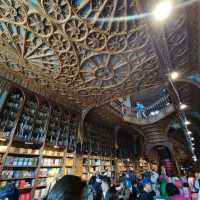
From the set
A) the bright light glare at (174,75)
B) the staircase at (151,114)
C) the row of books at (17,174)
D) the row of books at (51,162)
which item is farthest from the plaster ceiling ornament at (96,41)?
the staircase at (151,114)

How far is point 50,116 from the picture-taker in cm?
481

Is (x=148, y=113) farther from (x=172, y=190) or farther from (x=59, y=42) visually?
(x=59, y=42)

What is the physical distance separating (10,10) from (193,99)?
645cm

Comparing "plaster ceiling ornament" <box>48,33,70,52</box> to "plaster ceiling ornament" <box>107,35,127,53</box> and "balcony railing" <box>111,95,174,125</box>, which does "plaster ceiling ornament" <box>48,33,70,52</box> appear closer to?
"plaster ceiling ornament" <box>107,35,127,53</box>

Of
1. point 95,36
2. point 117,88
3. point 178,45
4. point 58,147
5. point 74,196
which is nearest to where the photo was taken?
point 74,196

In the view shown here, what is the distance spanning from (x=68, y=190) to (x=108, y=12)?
256 cm

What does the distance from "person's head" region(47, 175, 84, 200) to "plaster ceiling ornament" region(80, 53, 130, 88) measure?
2786 millimetres

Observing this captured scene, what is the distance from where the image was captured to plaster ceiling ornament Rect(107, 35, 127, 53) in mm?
2822

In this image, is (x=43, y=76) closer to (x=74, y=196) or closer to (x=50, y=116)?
(x=50, y=116)

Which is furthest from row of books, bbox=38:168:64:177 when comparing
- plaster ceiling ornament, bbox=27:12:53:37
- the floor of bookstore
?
plaster ceiling ornament, bbox=27:12:53:37

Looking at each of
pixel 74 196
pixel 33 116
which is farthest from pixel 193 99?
pixel 74 196

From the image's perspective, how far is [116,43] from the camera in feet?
9.66

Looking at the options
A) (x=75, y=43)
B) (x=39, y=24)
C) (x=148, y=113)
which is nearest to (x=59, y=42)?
(x=75, y=43)

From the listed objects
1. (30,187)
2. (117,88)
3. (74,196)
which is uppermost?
(117,88)
